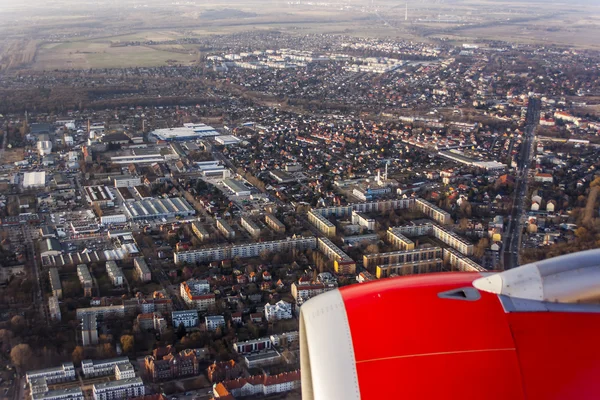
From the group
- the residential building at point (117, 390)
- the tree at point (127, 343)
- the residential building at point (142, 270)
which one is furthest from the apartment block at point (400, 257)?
the residential building at point (117, 390)

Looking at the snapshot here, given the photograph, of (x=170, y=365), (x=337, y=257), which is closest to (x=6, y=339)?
(x=170, y=365)

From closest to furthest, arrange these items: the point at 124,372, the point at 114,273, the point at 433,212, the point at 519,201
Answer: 1. the point at 124,372
2. the point at 114,273
3. the point at 433,212
4. the point at 519,201

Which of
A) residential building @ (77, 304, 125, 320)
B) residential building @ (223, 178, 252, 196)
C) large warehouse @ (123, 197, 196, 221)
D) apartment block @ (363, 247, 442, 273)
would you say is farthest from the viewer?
residential building @ (223, 178, 252, 196)

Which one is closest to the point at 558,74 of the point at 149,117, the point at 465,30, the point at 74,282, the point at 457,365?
the point at 149,117

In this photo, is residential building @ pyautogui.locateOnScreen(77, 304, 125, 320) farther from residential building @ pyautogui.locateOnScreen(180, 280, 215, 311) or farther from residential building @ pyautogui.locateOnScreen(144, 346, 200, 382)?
residential building @ pyautogui.locateOnScreen(144, 346, 200, 382)

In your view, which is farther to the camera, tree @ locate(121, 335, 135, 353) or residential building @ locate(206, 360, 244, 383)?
tree @ locate(121, 335, 135, 353)

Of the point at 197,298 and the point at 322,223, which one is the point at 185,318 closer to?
the point at 197,298

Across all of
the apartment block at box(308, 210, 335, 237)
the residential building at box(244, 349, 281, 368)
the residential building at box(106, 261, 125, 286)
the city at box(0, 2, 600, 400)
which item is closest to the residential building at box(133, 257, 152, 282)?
the city at box(0, 2, 600, 400)
